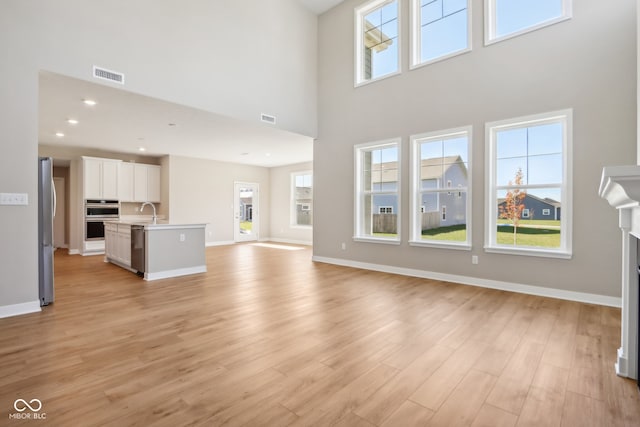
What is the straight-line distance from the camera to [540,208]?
4.11m

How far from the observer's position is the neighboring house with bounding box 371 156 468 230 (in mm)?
4781

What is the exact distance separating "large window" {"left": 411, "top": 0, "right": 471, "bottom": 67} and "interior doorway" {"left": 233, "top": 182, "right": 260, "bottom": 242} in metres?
6.92

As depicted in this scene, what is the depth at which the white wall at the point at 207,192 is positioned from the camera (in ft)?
29.0

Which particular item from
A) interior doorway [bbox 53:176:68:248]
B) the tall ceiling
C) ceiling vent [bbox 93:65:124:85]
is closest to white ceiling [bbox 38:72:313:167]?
the tall ceiling

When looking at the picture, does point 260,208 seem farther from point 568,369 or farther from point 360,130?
point 568,369

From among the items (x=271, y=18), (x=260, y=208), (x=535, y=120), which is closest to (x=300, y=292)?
(x=535, y=120)

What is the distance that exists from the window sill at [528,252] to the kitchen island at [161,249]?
4.66 metres

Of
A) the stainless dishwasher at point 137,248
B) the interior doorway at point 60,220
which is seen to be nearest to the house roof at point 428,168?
the stainless dishwasher at point 137,248

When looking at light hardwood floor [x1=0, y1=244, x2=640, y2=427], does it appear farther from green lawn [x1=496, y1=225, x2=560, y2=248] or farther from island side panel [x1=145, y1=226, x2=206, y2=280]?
island side panel [x1=145, y1=226, x2=206, y2=280]

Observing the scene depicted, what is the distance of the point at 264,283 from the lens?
4602mm

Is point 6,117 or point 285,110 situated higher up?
point 285,110

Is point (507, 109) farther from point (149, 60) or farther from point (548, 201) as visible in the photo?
point (149, 60)

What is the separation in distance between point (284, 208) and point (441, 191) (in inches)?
257

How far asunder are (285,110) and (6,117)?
3.91 m
